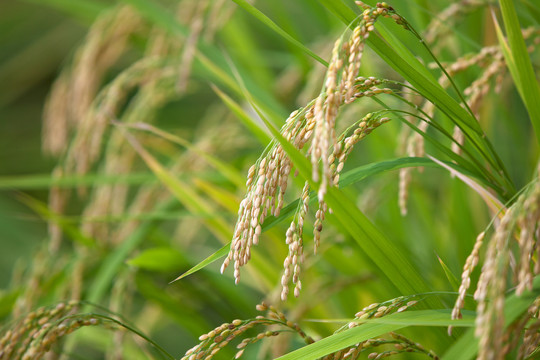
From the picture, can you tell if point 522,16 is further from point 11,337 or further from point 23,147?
point 23,147

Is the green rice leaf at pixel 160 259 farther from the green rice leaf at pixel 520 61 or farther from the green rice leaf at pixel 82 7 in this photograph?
the green rice leaf at pixel 82 7

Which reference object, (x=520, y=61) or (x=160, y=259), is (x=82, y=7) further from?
(x=520, y=61)

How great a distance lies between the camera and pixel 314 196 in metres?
0.86

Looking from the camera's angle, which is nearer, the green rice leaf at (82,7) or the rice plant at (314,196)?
the rice plant at (314,196)

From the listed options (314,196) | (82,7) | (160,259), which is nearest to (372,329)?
(314,196)

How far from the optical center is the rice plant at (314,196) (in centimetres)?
71

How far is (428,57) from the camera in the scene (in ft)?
3.66

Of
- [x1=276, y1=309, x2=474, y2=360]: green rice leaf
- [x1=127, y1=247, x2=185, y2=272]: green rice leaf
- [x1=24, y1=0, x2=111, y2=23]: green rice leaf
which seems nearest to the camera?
[x1=276, y1=309, x2=474, y2=360]: green rice leaf

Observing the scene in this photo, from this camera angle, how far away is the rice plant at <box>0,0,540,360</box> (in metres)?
0.71

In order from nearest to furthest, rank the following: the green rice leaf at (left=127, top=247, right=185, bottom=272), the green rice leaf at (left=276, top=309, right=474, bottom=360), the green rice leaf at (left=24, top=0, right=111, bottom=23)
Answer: the green rice leaf at (left=276, top=309, right=474, bottom=360) → the green rice leaf at (left=127, top=247, right=185, bottom=272) → the green rice leaf at (left=24, top=0, right=111, bottom=23)

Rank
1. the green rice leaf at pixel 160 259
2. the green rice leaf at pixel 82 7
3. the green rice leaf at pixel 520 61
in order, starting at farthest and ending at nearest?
the green rice leaf at pixel 82 7 < the green rice leaf at pixel 160 259 < the green rice leaf at pixel 520 61

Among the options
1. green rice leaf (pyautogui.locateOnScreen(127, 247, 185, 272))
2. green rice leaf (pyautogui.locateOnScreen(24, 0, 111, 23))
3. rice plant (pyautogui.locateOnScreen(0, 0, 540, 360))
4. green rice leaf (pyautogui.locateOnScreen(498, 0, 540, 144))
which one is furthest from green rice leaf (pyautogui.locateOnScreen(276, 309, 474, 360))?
green rice leaf (pyautogui.locateOnScreen(24, 0, 111, 23))

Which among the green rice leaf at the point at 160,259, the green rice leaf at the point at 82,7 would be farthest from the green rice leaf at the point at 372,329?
the green rice leaf at the point at 82,7

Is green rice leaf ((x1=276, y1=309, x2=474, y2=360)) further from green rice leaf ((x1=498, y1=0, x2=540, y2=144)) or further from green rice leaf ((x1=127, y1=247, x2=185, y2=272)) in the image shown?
green rice leaf ((x1=127, y1=247, x2=185, y2=272))
